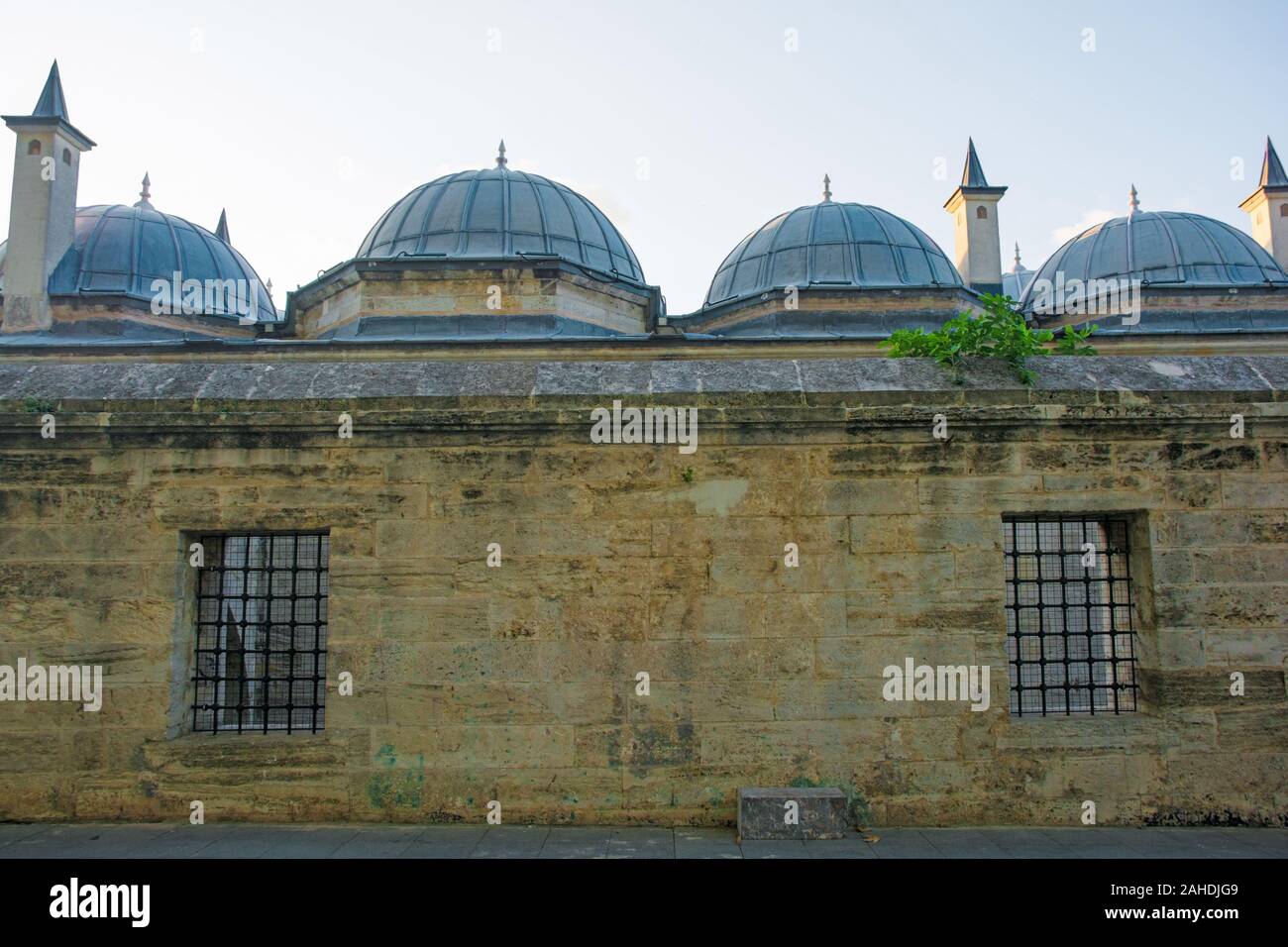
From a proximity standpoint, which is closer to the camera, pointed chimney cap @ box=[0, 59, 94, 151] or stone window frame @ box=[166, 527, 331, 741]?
stone window frame @ box=[166, 527, 331, 741]

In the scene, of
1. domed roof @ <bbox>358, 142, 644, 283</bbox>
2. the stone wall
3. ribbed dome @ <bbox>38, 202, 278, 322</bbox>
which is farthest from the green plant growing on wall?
ribbed dome @ <bbox>38, 202, 278, 322</bbox>

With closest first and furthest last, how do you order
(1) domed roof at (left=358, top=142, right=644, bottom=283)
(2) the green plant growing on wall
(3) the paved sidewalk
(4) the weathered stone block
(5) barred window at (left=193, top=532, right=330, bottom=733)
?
1. (3) the paved sidewalk
2. (4) the weathered stone block
3. (5) barred window at (left=193, top=532, right=330, bottom=733)
4. (2) the green plant growing on wall
5. (1) domed roof at (left=358, top=142, right=644, bottom=283)

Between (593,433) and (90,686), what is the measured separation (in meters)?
3.25

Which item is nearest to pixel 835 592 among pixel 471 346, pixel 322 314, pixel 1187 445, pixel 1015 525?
pixel 1015 525

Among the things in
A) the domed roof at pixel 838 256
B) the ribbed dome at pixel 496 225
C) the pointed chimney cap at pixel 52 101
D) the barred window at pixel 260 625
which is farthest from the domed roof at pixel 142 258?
the barred window at pixel 260 625

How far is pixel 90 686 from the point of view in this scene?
514cm

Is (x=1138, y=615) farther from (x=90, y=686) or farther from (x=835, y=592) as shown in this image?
(x=90, y=686)

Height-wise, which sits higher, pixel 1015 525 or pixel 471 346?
pixel 471 346

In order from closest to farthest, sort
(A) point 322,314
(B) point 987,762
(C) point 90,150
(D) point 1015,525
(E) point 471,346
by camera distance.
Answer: (B) point 987,762 → (D) point 1015,525 → (E) point 471,346 → (A) point 322,314 → (C) point 90,150

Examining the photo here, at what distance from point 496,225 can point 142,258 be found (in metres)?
9.28

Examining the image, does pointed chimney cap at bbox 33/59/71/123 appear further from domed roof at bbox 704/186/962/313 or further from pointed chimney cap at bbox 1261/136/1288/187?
pointed chimney cap at bbox 1261/136/1288/187

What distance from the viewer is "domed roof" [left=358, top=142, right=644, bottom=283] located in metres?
17.5

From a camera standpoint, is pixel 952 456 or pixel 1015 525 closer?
pixel 952 456

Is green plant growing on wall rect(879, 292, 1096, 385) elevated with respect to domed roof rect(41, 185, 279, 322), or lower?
lower
